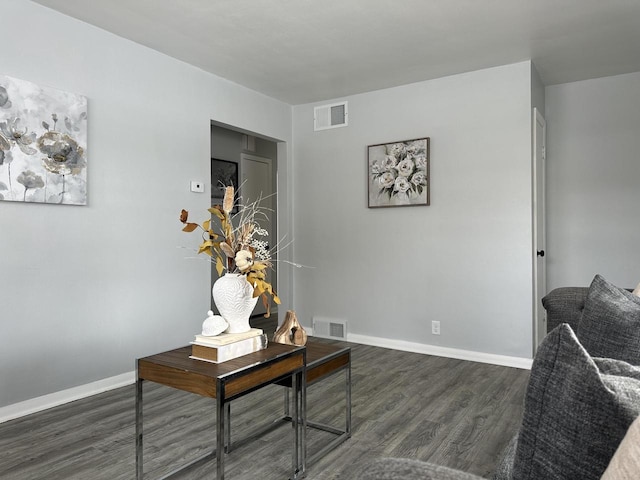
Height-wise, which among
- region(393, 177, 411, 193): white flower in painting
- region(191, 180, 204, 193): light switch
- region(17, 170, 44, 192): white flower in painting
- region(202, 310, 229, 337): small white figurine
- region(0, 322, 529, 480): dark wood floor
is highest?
region(393, 177, 411, 193): white flower in painting

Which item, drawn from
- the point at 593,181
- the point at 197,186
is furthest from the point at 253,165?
the point at 593,181

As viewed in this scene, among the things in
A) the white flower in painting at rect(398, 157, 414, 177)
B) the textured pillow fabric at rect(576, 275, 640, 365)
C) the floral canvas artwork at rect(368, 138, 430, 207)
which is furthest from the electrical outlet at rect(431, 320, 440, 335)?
the textured pillow fabric at rect(576, 275, 640, 365)

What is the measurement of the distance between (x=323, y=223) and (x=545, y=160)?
2299 mm

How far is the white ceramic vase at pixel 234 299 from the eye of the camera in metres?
1.86

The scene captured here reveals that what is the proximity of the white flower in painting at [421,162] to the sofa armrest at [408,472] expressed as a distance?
3.80 m

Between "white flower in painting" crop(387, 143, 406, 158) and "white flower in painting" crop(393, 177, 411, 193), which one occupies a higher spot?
"white flower in painting" crop(387, 143, 406, 158)

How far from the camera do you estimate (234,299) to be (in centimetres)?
187

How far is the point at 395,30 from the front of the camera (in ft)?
10.6

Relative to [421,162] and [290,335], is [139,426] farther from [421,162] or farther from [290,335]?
[421,162]

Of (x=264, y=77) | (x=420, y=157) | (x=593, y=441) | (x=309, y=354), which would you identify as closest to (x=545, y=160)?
(x=420, y=157)

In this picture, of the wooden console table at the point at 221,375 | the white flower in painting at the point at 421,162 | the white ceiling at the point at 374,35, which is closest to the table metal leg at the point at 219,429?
the wooden console table at the point at 221,375

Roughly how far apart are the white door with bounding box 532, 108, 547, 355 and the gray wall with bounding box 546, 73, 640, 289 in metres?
0.16

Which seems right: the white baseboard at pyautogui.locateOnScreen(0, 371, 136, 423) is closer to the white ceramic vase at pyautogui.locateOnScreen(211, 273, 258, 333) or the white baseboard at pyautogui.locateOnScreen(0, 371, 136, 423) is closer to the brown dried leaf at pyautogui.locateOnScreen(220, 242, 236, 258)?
the white ceramic vase at pyautogui.locateOnScreen(211, 273, 258, 333)

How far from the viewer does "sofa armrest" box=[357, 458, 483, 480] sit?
23.0 inches
